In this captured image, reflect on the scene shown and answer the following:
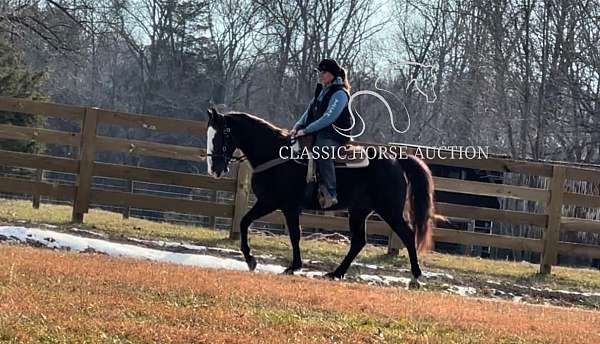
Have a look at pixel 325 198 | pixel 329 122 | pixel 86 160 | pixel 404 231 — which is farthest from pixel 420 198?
pixel 86 160

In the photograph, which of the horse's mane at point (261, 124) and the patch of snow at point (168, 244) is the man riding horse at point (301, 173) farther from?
the patch of snow at point (168, 244)

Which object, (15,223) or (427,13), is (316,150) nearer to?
(15,223)

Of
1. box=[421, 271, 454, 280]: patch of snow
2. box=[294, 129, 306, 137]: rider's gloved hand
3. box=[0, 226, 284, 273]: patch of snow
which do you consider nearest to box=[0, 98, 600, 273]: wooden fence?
box=[421, 271, 454, 280]: patch of snow

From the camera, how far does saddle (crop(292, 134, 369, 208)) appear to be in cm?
989

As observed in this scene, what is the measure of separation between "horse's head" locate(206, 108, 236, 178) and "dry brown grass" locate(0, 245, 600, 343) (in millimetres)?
1454

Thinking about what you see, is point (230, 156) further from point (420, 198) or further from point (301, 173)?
point (420, 198)

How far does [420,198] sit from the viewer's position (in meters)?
10.7

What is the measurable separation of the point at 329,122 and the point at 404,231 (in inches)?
70.1

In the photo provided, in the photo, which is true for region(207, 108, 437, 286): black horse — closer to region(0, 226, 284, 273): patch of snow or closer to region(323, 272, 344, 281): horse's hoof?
region(323, 272, 344, 281): horse's hoof

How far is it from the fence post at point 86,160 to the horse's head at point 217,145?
4152 millimetres

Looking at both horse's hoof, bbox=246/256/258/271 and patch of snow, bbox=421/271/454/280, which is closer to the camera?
horse's hoof, bbox=246/256/258/271

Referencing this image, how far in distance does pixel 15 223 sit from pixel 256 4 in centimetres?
3381

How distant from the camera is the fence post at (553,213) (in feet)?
44.8

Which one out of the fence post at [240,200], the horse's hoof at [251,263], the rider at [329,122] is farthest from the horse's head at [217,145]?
the fence post at [240,200]
